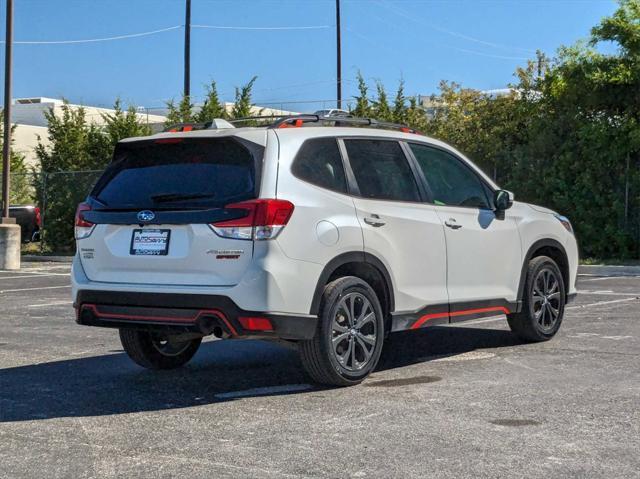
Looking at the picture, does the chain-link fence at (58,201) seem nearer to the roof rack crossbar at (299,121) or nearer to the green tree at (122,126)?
the green tree at (122,126)

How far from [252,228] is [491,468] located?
245 centimetres

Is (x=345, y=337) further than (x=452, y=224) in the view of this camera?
No

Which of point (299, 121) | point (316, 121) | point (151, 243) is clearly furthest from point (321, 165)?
point (151, 243)

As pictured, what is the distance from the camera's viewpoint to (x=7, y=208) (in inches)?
911

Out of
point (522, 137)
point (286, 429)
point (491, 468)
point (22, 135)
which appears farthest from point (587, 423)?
point (22, 135)

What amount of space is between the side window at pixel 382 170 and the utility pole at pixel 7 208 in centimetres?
1631

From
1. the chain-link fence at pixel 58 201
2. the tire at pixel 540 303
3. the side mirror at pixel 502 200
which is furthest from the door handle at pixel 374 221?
the chain-link fence at pixel 58 201

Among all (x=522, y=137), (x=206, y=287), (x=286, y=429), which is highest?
(x=522, y=137)

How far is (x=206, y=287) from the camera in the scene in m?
6.80

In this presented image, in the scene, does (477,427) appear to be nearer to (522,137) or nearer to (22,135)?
(522,137)

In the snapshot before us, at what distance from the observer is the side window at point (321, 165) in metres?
7.20

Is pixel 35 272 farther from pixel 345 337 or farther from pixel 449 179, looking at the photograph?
pixel 345 337

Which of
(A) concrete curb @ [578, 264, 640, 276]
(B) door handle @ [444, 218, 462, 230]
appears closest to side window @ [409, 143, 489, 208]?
(B) door handle @ [444, 218, 462, 230]

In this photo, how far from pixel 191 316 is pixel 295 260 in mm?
789
